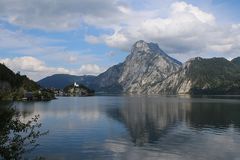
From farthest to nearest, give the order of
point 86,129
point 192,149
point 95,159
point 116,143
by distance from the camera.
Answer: point 86,129, point 116,143, point 192,149, point 95,159

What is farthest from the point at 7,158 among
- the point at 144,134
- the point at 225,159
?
the point at 144,134

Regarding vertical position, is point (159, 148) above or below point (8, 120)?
below

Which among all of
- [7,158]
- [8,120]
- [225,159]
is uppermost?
[8,120]

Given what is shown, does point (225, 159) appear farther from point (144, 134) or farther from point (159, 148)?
point (144, 134)

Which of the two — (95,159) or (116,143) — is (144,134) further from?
(95,159)

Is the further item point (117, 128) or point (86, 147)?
point (117, 128)

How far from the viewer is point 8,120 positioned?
27.9m

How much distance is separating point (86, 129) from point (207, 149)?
48.2 metres

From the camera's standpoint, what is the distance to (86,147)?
79625mm

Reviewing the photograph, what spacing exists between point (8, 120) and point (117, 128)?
94107mm

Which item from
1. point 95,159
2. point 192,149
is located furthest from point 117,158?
point 192,149

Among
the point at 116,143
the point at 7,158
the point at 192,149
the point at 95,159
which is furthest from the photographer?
the point at 116,143

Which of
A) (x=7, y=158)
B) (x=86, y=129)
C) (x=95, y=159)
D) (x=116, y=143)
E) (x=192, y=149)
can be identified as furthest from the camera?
(x=86, y=129)

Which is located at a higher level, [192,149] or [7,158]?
[7,158]
